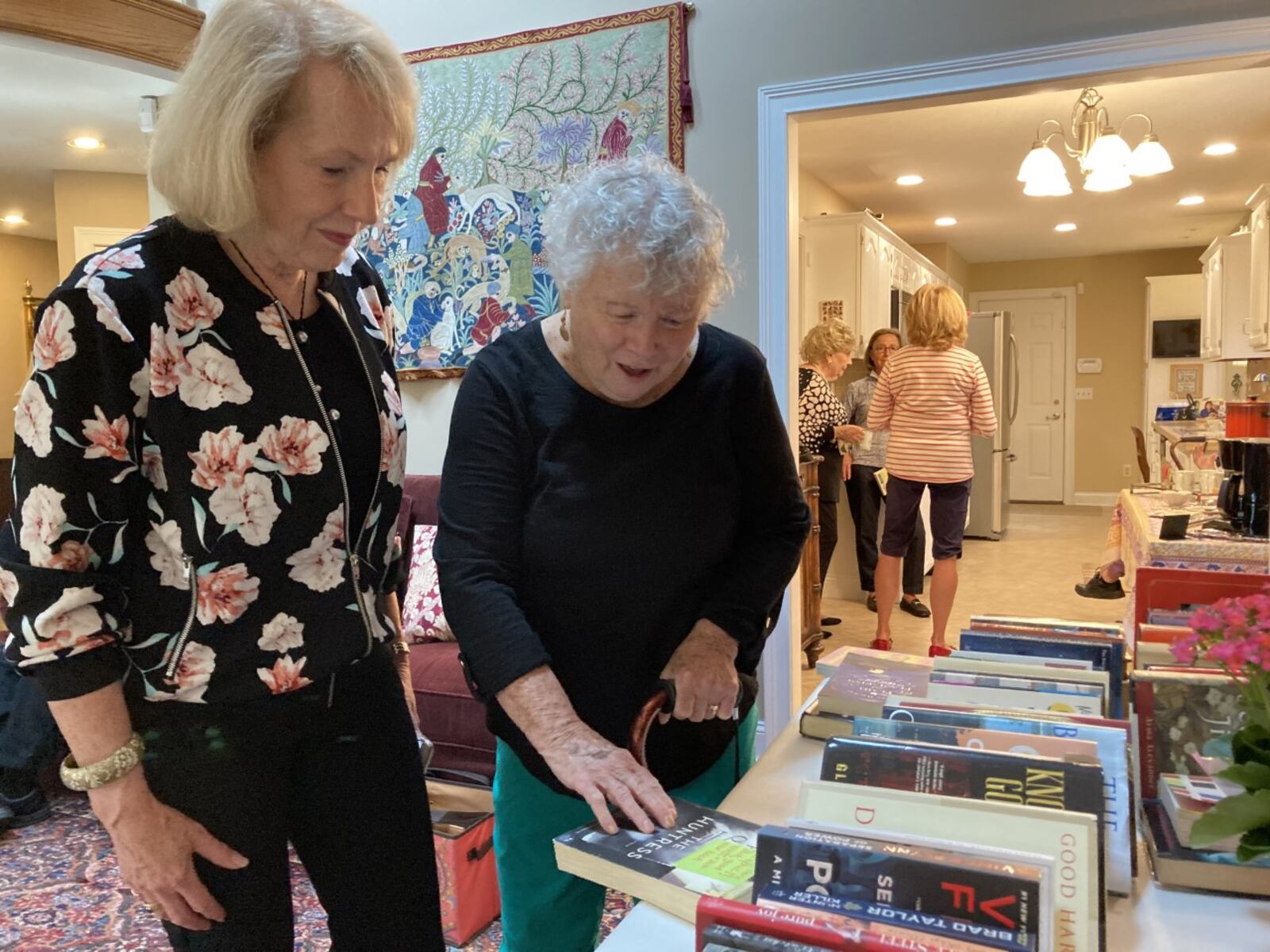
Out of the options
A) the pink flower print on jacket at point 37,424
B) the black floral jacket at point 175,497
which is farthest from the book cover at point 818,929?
the pink flower print on jacket at point 37,424

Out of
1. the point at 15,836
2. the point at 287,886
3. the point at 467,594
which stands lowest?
the point at 15,836

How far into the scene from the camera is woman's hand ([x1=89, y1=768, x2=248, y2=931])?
0.90 metres

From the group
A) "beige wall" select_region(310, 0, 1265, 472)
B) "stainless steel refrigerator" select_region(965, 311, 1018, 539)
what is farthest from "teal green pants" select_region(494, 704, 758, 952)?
"stainless steel refrigerator" select_region(965, 311, 1018, 539)

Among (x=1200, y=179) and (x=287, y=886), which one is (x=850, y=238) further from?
(x=287, y=886)

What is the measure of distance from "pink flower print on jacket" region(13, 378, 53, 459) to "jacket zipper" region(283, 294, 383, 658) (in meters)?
0.25

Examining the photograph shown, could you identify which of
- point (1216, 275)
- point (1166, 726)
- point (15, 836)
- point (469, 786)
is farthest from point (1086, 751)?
point (1216, 275)

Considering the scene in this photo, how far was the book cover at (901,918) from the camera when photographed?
→ 0.60m

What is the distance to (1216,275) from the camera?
6.57 meters

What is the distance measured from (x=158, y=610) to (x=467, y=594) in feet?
0.99

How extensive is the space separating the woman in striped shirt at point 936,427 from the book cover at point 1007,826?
3.28 m

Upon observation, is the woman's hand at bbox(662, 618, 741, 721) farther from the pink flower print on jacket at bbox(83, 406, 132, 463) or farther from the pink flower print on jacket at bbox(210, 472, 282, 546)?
the pink flower print on jacket at bbox(83, 406, 132, 463)

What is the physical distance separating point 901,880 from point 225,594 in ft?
2.24

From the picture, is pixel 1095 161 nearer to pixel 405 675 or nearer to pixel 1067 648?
pixel 1067 648

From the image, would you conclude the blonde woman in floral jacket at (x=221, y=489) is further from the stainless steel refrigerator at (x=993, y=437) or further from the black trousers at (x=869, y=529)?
the stainless steel refrigerator at (x=993, y=437)
